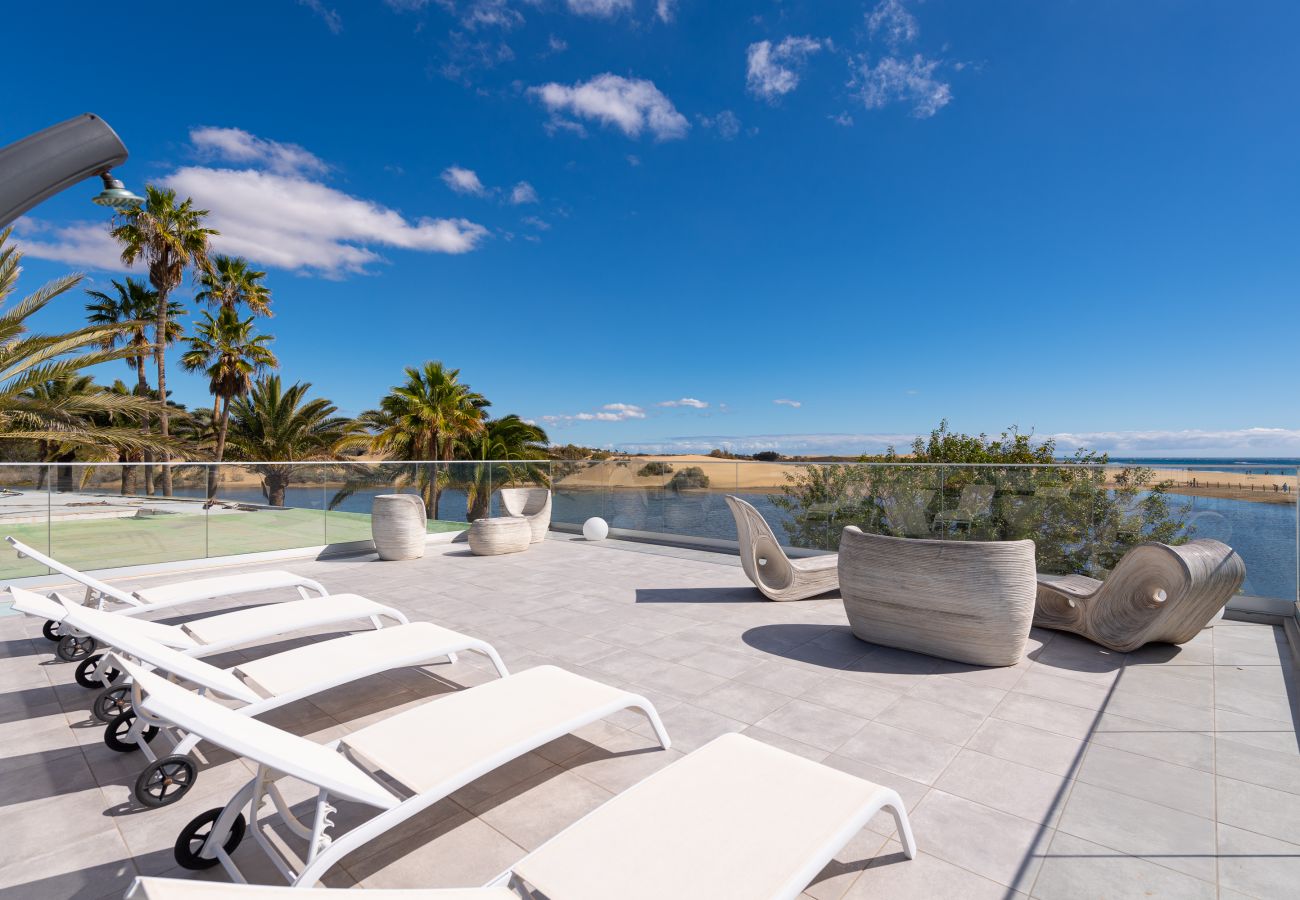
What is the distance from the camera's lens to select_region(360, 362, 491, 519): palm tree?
18.6m

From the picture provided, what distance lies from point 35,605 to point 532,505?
662cm

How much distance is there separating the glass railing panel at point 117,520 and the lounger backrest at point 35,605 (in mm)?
3912

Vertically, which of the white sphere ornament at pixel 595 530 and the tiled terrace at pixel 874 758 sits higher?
the white sphere ornament at pixel 595 530

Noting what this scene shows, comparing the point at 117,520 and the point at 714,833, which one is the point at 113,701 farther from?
the point at 117,520

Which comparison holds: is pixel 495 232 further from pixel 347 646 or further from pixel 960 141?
pixel 347 646

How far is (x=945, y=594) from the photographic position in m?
4.39

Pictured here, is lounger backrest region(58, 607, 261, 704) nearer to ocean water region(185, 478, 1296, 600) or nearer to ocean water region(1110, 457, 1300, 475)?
ocean water region(185, 478, 1296, 600)

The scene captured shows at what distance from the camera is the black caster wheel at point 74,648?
4.52 metres

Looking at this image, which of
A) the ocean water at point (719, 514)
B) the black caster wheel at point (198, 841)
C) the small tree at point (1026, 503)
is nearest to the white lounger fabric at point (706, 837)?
the black caster wheel at point (198, 841)

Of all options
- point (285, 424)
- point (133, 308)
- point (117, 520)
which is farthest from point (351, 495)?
point (133, 308)

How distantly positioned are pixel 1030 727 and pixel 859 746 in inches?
41.8

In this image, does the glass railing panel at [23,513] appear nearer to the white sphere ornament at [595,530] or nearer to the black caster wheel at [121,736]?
the black caster wheel at [121,736]

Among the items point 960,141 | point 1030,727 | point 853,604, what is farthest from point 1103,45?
point 1030,727

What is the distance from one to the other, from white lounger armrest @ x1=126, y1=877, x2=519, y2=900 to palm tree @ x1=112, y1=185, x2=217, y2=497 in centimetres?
2150
